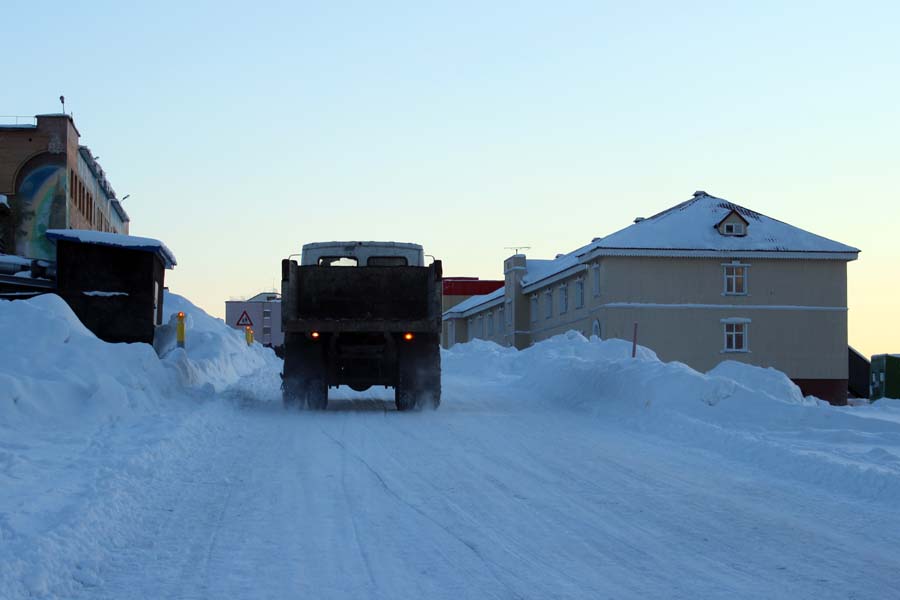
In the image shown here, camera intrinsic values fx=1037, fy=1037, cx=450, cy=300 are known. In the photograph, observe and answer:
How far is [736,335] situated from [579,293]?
855 cm

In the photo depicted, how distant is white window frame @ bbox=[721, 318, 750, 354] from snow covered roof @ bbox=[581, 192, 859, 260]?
11.3 ft

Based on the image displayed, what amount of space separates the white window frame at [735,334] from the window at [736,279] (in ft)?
4.54

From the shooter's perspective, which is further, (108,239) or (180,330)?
(180,330)

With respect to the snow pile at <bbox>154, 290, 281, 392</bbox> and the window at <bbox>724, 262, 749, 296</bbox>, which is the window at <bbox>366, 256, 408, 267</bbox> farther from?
the window at <bbox>724, 262, 749, 296</bbox>

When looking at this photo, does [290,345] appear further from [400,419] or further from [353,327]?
[400,419]

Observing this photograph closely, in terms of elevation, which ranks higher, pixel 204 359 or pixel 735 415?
pixel 204 359

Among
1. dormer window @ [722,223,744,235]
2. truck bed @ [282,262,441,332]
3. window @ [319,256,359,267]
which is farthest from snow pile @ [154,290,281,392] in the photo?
dormer window @ [722,223,744,235]

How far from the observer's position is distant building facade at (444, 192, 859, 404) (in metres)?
50.2

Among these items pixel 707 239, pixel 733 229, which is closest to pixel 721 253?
pixel 707 239

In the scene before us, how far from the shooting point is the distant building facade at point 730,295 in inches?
1977

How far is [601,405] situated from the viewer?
1867cm

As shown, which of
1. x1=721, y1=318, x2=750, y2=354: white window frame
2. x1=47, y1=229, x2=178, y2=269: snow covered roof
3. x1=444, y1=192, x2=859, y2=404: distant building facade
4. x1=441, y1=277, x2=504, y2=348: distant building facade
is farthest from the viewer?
x1=441, y1=277, x2=504, y2=348: distant building facade

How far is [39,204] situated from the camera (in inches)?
2211

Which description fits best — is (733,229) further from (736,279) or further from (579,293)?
(579,293)
